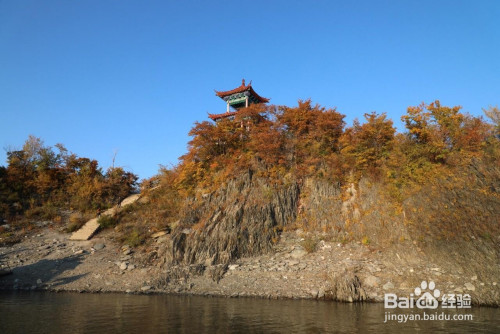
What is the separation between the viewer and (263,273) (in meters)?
20.2

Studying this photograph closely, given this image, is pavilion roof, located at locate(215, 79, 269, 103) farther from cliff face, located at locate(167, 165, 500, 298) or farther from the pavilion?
cliff face, located at locate(167, 165, 500, 298)

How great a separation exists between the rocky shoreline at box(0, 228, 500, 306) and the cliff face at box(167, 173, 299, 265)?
2.94ft

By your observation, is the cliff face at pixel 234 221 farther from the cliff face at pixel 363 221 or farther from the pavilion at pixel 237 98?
the pavilion at pixel 237 98

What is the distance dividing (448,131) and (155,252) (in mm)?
23372

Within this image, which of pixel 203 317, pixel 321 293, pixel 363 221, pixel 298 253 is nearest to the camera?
pixel 203 317

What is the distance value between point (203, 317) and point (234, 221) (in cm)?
1088

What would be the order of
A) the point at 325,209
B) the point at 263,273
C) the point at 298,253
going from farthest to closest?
the point at 325,209, the point at 298,253, the point at 263,273

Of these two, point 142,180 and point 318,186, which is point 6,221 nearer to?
point 142,180

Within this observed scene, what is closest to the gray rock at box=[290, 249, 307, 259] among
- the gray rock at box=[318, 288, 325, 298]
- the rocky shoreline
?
the rocky shoreline

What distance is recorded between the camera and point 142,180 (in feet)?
112

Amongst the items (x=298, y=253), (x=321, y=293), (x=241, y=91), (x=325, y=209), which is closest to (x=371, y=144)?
(x=325, y=209)

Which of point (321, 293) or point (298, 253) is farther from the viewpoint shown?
point (298, 253)

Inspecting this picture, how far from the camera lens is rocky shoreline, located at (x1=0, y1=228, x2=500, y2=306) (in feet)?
57.4

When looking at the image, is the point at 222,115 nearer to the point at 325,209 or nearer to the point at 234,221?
the point at 234,221
